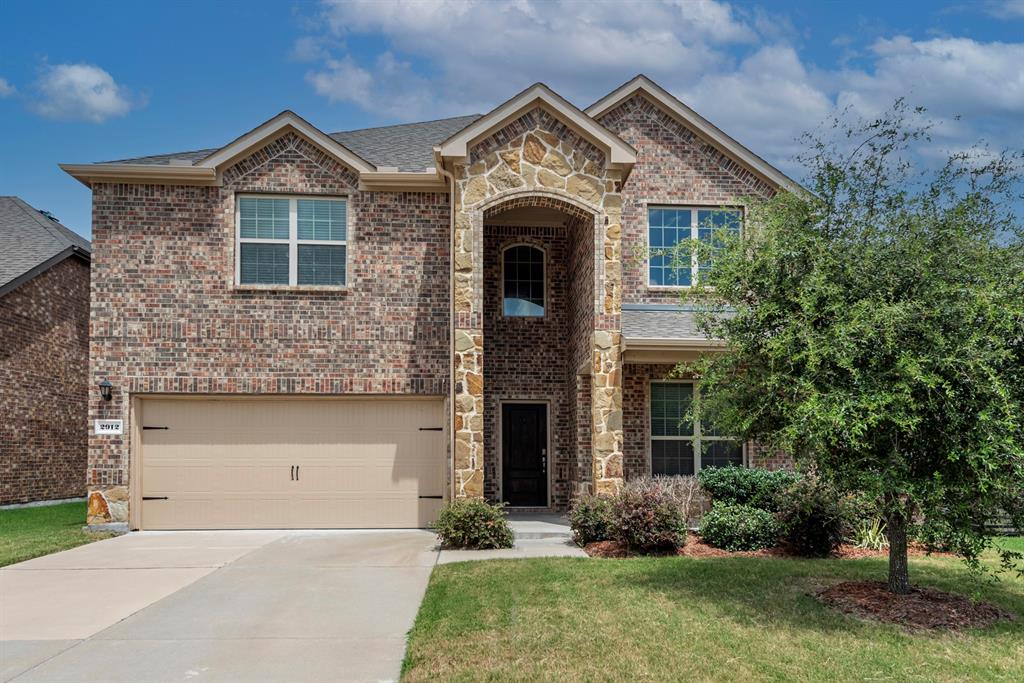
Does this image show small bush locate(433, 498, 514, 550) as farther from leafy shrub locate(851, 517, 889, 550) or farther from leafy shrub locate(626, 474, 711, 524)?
leafy shrub locate(851, 517, 889, 550)

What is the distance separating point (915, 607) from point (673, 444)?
282 inches

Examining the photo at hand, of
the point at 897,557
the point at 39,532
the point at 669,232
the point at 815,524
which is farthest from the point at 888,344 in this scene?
the point at 39,532

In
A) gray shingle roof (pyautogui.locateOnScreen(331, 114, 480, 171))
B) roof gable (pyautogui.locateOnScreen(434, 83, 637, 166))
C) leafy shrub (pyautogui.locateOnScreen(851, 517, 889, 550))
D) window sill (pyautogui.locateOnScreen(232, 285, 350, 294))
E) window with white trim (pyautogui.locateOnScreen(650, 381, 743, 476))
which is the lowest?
leafy shrub (pyautogui.locateOnScreen(851, 517, 889, 550))

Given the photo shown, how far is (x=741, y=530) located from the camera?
1105 centimetres

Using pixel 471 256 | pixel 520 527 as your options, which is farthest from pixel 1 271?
pixel 520 527

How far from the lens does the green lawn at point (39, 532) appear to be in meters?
11.6

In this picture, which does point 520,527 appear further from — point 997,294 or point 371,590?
point 997,294

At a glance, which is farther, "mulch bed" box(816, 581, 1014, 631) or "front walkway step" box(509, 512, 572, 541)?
"front walkway step" box(509, 512, 572, 541)

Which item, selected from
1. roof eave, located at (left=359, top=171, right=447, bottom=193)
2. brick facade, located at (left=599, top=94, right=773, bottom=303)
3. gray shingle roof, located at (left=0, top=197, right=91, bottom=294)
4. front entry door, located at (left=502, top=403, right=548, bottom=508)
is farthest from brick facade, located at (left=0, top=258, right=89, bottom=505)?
brick facade, located at (left=599, top=94, right=773, bottom=303)

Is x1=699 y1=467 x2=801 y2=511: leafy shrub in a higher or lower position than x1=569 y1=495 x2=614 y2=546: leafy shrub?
A: higher

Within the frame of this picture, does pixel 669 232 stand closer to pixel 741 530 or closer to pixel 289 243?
pixel 741 530

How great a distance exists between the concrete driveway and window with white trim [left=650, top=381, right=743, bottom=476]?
4494 millimetres

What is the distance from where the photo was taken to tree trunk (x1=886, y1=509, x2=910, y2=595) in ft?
25.5

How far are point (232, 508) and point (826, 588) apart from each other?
9.85 metres
